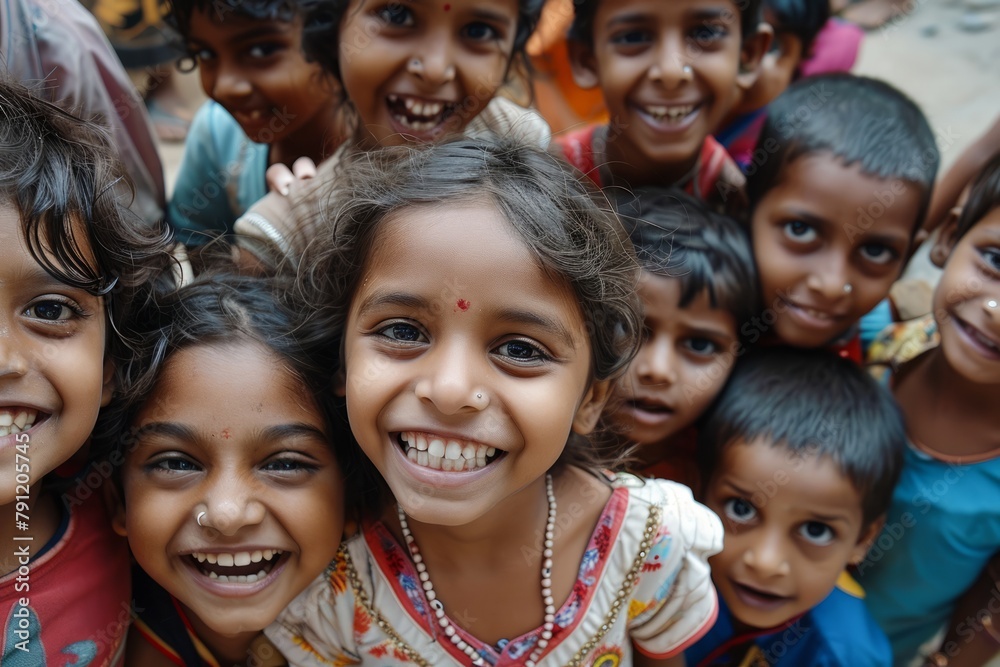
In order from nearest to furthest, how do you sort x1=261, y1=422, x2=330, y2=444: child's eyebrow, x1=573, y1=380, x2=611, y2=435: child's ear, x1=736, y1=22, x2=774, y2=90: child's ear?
x1=261, y1=422, x2=330, y2=444: child's eyebrow, x1=573, y1=380, x2=611, y2=435: child's ear, x1=736, y1=22, x2=774, y2=90: child's ear

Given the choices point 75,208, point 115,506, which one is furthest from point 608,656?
point 75,208

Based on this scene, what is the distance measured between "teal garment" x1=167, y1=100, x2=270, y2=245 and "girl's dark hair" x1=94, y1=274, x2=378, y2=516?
3.51ft

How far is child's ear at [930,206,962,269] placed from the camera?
7.22ft

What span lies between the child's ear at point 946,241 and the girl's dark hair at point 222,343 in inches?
63.8

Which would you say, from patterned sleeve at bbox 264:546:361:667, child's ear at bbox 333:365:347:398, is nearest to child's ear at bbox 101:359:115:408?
child's ear at bbox 333:365:347:398

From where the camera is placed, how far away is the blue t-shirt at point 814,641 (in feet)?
6.37

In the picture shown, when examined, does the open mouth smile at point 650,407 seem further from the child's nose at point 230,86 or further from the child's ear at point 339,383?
the child's nose at point 230,86

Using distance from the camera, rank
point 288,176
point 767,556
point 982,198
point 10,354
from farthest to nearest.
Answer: point 288,176, point 982,198, point 767,556, point 10,354

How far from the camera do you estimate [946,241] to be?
224cm

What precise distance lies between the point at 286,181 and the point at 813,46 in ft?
7.06

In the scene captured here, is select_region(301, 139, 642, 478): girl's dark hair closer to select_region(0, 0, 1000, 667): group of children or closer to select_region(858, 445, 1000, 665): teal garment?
select_region(0, 0, 1000, 667): group of children

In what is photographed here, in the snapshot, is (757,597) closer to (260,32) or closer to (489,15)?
(489,15)

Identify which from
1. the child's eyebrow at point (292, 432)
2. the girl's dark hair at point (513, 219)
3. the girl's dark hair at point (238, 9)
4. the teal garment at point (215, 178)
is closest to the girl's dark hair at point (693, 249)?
the girl's dark hair at point (513, 219)

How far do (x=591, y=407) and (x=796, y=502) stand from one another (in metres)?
0.59
